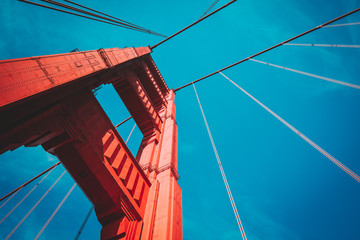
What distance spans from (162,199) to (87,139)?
250cm

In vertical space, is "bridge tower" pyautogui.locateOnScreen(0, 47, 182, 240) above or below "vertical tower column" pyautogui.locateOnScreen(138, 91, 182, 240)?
above

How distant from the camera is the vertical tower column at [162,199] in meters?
3.92

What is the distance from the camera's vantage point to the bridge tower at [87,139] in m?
2.90

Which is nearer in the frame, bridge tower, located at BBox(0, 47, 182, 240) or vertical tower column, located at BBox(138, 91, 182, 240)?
bridge tower, located at BBox(0, 47, 182, 240)

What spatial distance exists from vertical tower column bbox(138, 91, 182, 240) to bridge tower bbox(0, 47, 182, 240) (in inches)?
0.9

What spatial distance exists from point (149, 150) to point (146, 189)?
7.33 feet

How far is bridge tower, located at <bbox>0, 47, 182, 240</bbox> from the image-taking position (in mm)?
2896

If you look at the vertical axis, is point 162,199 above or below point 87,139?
below

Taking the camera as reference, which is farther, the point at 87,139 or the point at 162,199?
the point at 162,199

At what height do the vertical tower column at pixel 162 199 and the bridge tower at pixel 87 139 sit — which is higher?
the bridge tower at pixel 87 139

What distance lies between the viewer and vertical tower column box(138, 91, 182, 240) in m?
3.92

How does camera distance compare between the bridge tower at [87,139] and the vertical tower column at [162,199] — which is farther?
the vertical tower column at [162,199]

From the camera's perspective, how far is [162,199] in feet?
15.8

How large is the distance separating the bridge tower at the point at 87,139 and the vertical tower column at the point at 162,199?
0.02m
